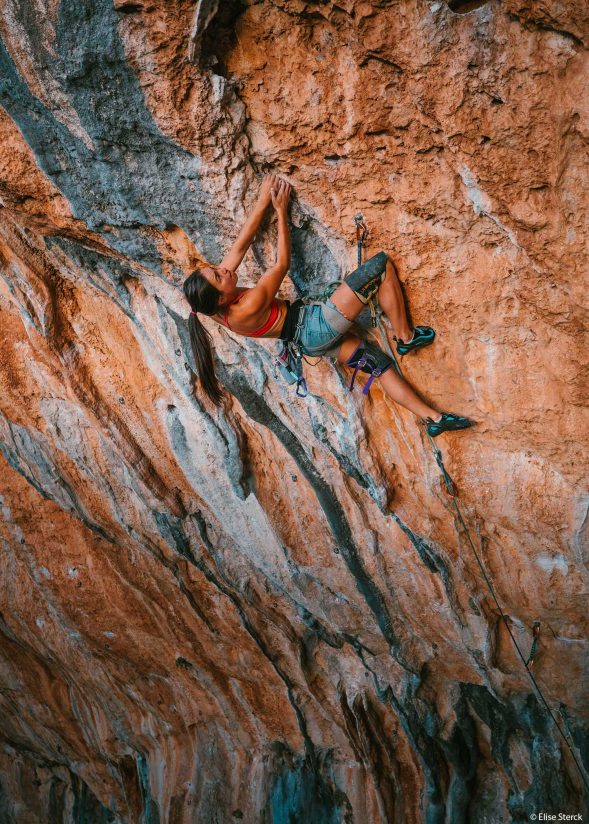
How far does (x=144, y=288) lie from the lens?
4.73 meters

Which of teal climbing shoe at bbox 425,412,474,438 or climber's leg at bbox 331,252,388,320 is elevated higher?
climber's leg at bbox 331,252,388,320

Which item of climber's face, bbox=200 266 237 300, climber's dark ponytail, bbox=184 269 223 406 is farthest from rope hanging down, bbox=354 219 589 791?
climber's dark ponytail, bbox=184 269 223 406

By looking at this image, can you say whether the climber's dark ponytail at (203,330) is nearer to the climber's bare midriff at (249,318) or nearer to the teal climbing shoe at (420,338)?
the climber's bare midriff at (249,318)

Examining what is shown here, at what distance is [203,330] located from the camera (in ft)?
14.0

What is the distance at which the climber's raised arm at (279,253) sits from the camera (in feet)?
11.8

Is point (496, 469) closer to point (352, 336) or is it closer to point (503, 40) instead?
point (352, 336)

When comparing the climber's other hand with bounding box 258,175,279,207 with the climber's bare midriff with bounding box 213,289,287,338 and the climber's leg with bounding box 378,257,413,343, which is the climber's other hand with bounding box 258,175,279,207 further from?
the climber's leg with bounding box 378,257,413,343

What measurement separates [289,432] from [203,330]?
119cm

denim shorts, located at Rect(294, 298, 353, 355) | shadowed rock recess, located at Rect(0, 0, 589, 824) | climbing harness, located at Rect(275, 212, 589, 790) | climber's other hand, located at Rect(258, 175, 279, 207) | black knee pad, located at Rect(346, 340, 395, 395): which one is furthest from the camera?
black knee pad, located at Rect(346, 340, 395, 395)

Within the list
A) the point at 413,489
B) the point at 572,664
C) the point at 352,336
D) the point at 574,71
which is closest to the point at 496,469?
the point at 413,489

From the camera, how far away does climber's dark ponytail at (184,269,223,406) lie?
3613mm

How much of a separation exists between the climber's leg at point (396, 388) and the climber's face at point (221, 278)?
0.81m

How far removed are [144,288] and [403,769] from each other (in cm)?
561

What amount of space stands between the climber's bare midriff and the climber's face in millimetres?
100
